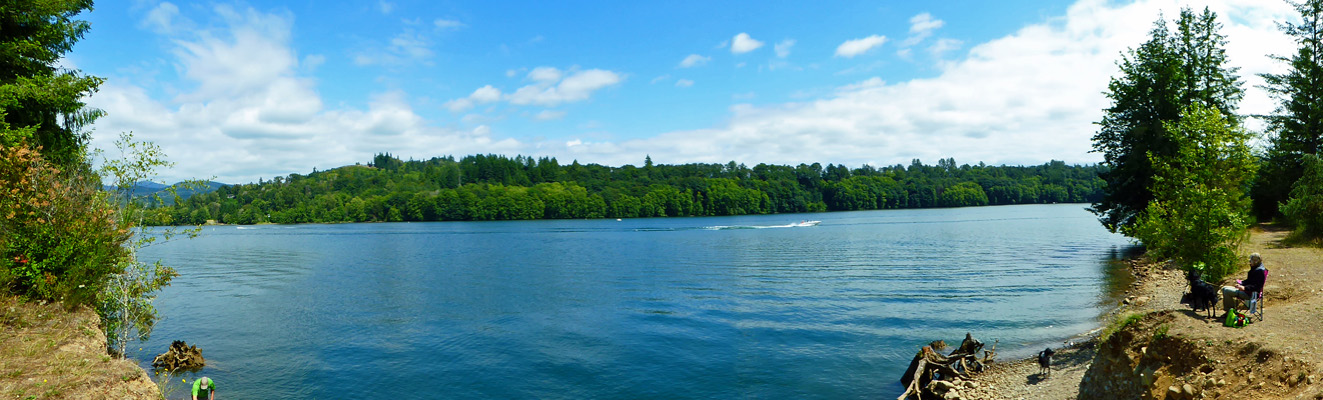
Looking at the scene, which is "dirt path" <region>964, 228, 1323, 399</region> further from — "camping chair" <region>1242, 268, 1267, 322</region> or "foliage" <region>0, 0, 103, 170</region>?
"foliage" <region>0, 0, 103, 170</region>

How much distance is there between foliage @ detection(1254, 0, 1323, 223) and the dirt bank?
61.5 meters

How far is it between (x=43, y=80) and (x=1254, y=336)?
3118 centimetres

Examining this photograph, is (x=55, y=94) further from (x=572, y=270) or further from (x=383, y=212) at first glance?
(x=383, y=212)

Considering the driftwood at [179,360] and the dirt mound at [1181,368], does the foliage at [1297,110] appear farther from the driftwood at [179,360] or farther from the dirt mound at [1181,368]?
the driftwood at [179,360]

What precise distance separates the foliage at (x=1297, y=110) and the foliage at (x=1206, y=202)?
29216 mm

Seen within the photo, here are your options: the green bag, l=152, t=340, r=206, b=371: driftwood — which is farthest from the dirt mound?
l=152, t=340, r=206, b=371: driftwood

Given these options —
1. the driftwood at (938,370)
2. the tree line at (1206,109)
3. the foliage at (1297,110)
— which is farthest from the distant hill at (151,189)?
the foliage at (1297,110)

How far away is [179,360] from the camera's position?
73.2ft

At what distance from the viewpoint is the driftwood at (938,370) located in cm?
1682

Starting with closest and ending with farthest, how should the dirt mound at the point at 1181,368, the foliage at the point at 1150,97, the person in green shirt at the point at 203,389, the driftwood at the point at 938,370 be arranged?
1. the dirt mound at the point at 1181,368
2. the person in green shirt at the point at 203,389
3. the driftwood at the point at 938,370
4. the foliage at the point at 1150,97

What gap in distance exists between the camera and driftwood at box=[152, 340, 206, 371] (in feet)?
72.8

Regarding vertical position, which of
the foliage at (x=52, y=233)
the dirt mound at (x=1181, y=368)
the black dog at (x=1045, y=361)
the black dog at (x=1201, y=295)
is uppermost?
the foliage at (x=52, y=233)

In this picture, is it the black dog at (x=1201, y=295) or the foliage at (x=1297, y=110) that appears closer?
the black dog at (x=1201, y=295)

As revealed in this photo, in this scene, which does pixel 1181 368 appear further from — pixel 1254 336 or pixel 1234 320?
pixel 1234 320
